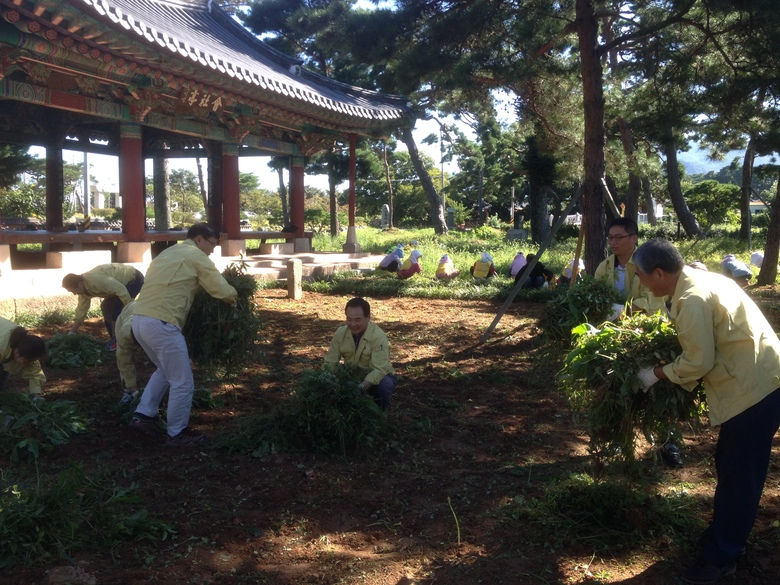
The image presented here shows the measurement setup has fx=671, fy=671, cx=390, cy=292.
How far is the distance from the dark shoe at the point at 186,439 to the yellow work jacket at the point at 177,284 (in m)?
0.76

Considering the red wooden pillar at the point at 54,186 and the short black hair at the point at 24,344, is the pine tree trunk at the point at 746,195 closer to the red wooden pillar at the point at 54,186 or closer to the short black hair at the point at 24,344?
the red wooden pillar at the point at 54,186

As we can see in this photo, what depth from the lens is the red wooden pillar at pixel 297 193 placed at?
52.5 feet

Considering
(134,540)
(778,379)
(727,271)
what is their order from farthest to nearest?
1. (727,271)
2. (134,540)
3. (778,379)

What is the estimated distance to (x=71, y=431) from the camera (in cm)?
476

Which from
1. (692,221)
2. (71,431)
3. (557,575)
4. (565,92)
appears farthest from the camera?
(692,221)

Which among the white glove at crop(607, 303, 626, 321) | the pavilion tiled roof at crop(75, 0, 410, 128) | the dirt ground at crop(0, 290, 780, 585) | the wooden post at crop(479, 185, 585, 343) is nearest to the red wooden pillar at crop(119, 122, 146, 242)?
the pavilion tiled roof at crop(75, 0, 410, 128)

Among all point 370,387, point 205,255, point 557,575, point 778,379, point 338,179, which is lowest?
A: point 557,575

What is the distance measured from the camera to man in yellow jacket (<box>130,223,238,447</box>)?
4570mm

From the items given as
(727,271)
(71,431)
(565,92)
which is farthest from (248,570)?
(565,92)

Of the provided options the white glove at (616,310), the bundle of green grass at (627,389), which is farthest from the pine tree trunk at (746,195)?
the bundle of green grass at (627,389)

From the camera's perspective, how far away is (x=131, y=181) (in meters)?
11.1

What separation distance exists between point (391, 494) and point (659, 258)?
208cm

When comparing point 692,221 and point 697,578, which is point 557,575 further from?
point 692,221

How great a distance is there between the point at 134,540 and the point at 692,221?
70.4 ft
